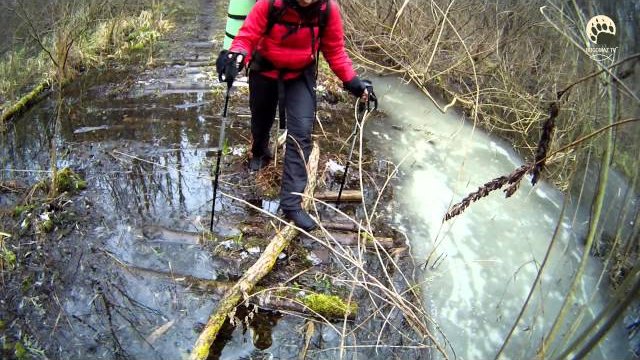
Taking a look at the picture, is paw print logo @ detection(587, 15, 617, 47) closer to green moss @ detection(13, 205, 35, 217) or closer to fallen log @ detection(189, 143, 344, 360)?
fallen log @ detection(189, 143, 344, 360)

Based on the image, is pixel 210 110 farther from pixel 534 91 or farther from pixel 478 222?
pixel 534 91

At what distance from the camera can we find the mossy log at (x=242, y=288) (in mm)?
3028

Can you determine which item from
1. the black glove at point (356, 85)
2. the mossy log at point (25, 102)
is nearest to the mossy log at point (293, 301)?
the black glove at point (356, 85)

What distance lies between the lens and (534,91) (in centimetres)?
709

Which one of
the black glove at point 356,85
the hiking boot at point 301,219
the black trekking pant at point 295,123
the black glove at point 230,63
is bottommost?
the hiking boot at point 301,219

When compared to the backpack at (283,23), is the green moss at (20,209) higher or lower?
lower

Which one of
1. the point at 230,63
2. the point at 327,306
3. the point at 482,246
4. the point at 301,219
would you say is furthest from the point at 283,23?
the point at 482,246

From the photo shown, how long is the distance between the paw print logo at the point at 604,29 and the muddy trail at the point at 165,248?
1763mm

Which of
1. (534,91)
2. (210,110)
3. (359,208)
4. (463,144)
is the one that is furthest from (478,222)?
(210,110)

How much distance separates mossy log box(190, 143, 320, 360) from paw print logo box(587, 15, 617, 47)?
71.2 inches

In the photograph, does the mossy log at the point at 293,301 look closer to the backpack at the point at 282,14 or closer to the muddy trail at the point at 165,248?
the muddy trail at the point at 165,248

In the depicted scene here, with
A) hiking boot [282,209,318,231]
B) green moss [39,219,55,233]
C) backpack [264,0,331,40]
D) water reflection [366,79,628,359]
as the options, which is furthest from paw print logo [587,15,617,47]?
green moss [39,219,55,233]

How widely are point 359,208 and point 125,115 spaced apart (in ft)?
10.6

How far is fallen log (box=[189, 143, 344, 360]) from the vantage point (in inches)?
119
